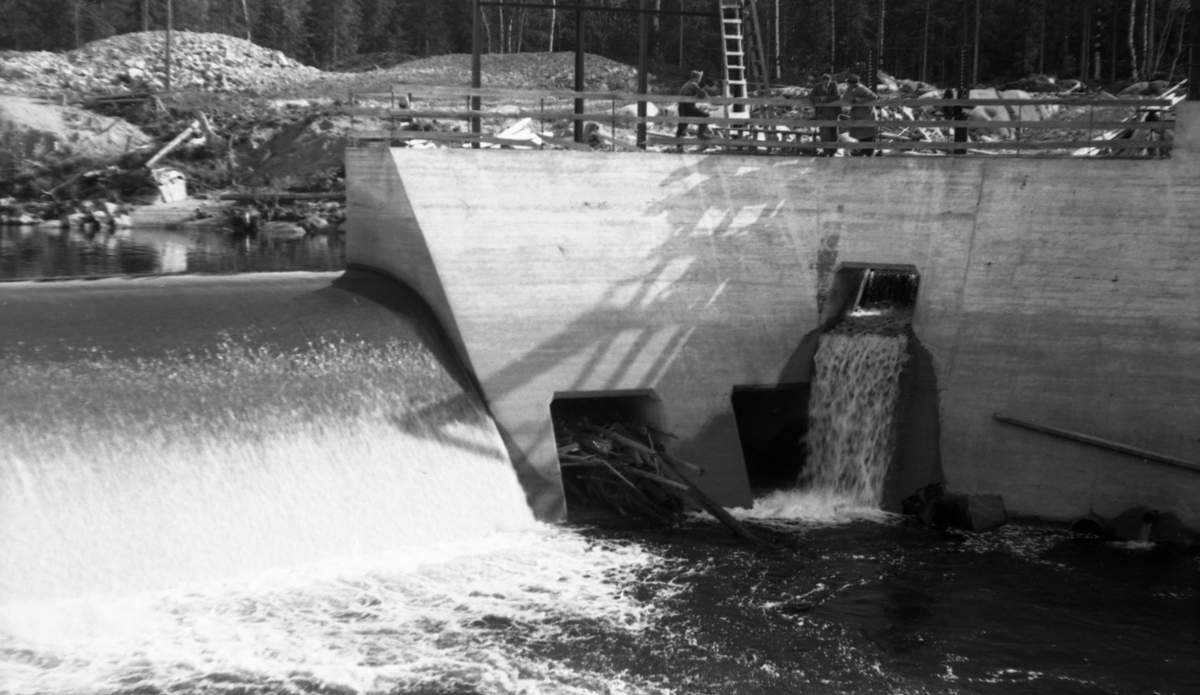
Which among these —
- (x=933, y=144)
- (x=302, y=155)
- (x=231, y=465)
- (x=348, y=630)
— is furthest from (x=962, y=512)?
(x=302, y=155)

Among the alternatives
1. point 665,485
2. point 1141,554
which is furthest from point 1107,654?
point 665,485

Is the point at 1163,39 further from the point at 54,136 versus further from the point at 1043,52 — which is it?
the point at 54,136

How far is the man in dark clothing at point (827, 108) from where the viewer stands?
19109 millimetres

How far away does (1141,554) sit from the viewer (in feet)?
50.5

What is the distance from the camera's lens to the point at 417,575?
13703 mm

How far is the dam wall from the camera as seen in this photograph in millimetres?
16094

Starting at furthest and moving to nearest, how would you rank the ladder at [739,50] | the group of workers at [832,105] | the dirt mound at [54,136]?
1. the dirt mound at [54,136]
2. the ladder at [739,50]
3. the group of workers at [832,105]

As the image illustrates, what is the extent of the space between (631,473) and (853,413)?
10.7ft

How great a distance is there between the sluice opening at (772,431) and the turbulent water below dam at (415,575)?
1842 mm

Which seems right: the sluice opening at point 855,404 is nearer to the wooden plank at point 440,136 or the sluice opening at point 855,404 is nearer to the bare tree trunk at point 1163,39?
the wooden plank at point 440,136

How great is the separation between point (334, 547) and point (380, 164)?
5220mm

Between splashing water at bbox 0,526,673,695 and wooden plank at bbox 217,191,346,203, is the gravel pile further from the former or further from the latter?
splashing water at bbox 0,526,673,695

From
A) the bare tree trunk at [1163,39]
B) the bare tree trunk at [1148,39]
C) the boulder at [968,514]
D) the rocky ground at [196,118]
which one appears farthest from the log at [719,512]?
the bare tree trunk at [1163,39]

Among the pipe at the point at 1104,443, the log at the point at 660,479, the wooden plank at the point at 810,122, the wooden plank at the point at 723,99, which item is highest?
the wooden plank at the point at 723,99
